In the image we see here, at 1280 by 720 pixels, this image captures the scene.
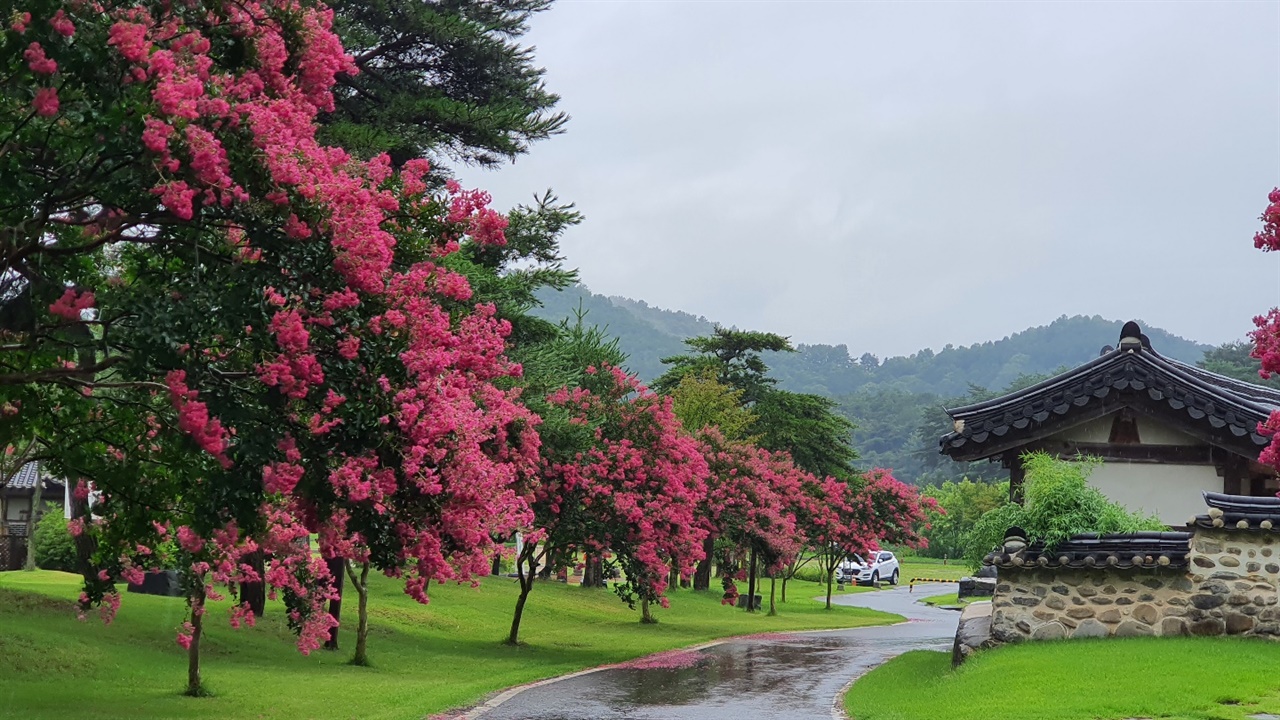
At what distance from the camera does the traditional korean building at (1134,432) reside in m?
20.9

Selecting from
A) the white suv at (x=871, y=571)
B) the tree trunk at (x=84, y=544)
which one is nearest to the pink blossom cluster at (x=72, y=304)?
the tree trunk at (x=84, y=544)

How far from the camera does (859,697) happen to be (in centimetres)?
1828

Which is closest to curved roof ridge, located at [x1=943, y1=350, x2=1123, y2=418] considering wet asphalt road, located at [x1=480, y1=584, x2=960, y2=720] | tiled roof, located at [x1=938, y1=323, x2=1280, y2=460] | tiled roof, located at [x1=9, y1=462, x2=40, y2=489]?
tiled roof, located at [x1=938, y1=323, x2=1280, y2=460]

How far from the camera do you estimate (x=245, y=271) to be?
413 inches

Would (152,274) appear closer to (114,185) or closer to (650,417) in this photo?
(114,185)

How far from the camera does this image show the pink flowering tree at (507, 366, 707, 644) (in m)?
28.4

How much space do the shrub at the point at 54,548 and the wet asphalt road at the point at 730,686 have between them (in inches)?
790

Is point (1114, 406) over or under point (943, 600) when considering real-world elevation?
over

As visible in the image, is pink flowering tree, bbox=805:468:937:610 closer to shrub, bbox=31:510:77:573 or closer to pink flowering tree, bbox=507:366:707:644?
pink flowering tree, bbox=507:366:707:644

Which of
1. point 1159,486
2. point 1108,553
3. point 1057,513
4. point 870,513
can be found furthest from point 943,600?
point 1108,553

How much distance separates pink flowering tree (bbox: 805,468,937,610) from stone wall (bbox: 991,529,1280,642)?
3109 centimetres

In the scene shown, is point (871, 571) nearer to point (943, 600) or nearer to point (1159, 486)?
point (943, 600)

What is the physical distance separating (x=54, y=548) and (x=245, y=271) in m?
31.8

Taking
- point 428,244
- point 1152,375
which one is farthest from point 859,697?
point 428,244
